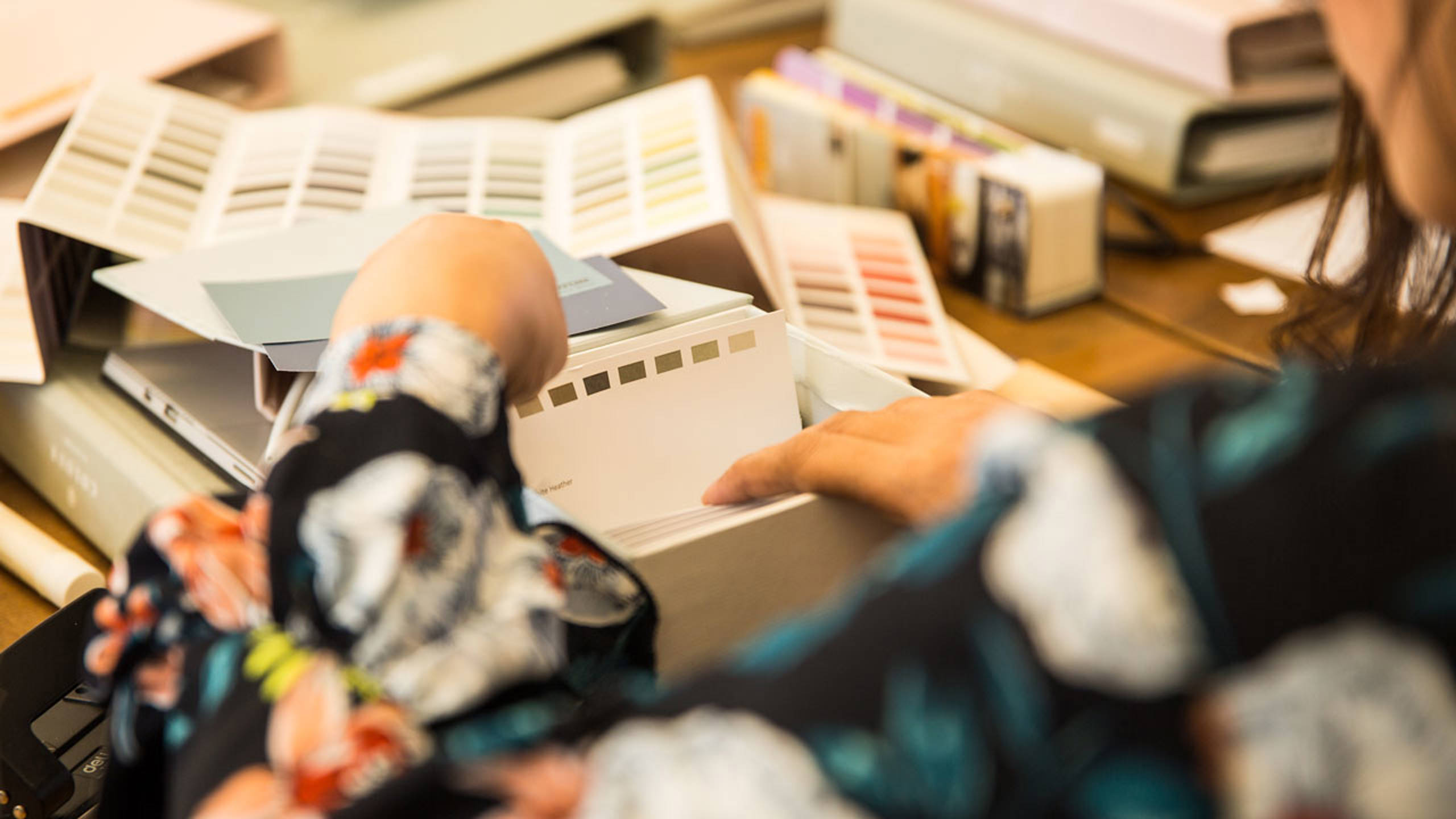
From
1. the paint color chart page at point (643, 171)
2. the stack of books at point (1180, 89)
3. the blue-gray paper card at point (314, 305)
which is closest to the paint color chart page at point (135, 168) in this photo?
the blue-gray paper card at point (314, 305)

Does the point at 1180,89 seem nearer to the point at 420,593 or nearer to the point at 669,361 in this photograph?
the point at 669,361

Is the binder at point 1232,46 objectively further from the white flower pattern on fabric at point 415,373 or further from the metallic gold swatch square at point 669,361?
the white flower pattern on fabric at point 415,373

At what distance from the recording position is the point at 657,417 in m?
0.54

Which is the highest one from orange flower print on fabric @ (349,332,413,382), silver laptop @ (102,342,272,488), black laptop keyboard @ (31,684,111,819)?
orange flower print on fabric @ (349,332,413,382)

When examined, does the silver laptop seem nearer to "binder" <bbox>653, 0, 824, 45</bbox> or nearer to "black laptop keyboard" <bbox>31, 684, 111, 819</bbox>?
Answer: "black laptop keyboard" <bbox>31, 684, 111, 819</bbox>

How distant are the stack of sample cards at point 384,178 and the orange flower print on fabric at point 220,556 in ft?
1.02

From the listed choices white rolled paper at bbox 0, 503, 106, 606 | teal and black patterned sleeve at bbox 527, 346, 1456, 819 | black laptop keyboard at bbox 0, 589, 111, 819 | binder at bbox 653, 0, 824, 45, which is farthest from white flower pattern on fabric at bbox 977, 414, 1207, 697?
binder at bbox 653, 0, 824, 45

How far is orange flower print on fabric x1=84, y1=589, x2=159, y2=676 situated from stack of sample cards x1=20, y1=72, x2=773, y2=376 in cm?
33

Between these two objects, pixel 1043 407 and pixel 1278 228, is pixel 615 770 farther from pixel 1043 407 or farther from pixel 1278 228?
pixel 1278 228

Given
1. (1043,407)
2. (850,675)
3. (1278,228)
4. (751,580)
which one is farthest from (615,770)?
(1278,228)

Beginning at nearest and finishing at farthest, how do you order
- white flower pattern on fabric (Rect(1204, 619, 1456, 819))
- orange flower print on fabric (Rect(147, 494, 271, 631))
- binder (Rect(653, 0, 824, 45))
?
white flower pattern on fabric (Rect(1204, 619, 1456, 819)) → orange flower print on fabric (Rect(147, 494, 271, 631)) → binder (Rect(653, 0, 824, 45))

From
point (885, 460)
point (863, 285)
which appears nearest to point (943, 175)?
point (863, 285)

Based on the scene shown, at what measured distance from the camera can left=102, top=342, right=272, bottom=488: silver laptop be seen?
0.57m

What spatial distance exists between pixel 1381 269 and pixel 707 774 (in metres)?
0.43
